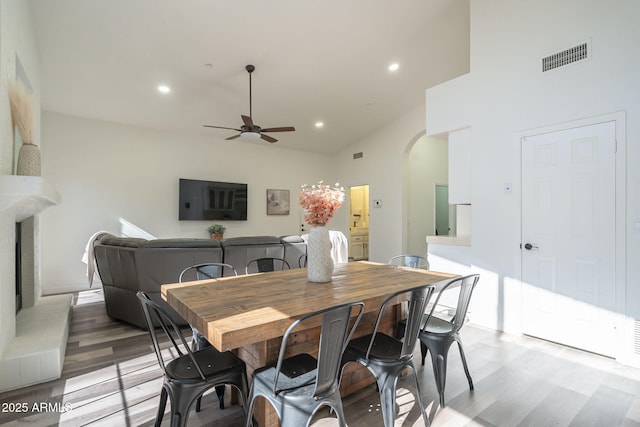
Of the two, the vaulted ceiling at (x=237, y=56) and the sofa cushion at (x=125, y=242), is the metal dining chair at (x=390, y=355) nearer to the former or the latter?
the sofa cushion at (x=125, y=242)

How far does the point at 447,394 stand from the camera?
7.29ft

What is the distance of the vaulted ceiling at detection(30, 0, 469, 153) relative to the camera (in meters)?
3.68

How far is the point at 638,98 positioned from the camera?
2.75m

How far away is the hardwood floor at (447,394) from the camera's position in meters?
1.95

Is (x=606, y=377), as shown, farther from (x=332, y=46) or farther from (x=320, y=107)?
(x=320, y=107)

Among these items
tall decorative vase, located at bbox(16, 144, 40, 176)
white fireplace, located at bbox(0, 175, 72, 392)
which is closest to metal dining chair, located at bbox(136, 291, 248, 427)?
white fireplace, located at bbox(0, 175, 72, 392)

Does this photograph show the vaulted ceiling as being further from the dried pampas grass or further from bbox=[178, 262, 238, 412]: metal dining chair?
bbox=[178, 262, 238, 412]: metal dining chair

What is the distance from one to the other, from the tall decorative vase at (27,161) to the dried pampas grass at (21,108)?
296mm

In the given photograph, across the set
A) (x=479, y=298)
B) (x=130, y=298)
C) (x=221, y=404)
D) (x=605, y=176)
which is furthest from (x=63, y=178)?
(x=605, y=176)

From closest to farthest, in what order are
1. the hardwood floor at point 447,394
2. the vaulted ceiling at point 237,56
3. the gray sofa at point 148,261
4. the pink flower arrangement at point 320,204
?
the hardwood floor at point 447,394 < the pink flower arrangement at point 320,204 < the gray sofa at point 148,261 < the vaulted ceiling at point 237,56

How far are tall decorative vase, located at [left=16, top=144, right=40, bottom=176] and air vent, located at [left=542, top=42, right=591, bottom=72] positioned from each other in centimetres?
497

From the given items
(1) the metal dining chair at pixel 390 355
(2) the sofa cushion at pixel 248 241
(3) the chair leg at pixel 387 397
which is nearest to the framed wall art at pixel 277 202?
(2) the sofa cushion at pixel 248 241

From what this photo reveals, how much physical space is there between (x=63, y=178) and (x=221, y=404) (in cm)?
525

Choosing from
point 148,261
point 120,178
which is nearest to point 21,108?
point 148,261
